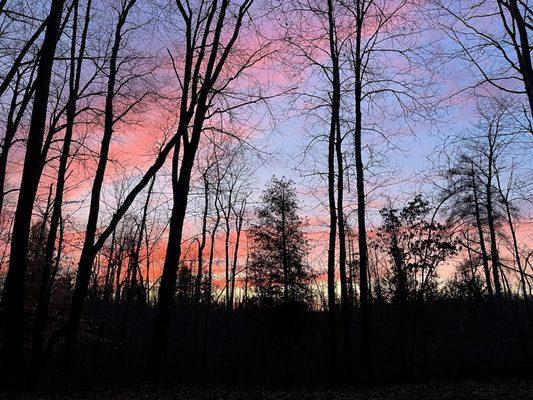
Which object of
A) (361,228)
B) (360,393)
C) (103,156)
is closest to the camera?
(360,393)

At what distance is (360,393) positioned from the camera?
9398mm

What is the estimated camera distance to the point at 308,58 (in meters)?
14.6

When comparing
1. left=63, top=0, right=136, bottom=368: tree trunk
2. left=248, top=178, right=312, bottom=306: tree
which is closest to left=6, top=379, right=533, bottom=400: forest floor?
left=63, top=0, right=136, bottom=368: tree trunk

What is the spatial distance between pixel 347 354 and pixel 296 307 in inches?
328

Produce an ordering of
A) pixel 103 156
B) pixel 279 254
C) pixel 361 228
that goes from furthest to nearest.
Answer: pixel 279 254 → pixel 361 228 → pixel 103 156

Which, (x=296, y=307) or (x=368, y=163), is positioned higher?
(x=368, y=163)

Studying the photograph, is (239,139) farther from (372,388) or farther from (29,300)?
(29,300)

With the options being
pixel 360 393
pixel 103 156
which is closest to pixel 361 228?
pixel 360 393

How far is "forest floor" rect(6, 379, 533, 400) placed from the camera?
8.13 meters

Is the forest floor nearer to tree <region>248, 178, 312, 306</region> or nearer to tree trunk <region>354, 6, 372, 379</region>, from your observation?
tree trunk <region>354, 6, 372, 379</region>

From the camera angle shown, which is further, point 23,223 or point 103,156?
point 103,156

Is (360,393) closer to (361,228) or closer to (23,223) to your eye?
(361,228)

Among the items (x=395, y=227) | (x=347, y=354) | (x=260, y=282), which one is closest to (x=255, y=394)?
(x=347, y=354)

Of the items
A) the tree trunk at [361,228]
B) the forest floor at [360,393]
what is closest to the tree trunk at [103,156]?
the forest floor at [360,393]
